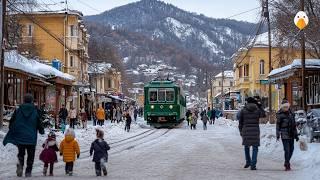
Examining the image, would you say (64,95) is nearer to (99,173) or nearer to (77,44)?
(77,44)

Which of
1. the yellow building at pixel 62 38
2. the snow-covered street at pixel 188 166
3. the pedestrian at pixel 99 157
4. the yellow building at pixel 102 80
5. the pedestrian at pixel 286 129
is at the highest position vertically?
the yellow building at pixel 62 38

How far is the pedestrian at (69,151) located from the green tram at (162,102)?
117 ft

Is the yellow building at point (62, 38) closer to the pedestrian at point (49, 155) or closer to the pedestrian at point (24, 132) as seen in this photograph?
the pedestrian at point (49, 155)

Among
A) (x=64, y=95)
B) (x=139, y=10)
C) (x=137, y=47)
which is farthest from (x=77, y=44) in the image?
(x=139, y=10)

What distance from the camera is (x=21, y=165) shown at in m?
13.2

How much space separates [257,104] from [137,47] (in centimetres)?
13214

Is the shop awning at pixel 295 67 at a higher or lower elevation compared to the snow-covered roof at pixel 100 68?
lower

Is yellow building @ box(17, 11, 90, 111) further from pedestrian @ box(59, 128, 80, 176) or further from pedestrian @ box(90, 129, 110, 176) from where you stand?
pedestrian @ box(90, 129, 110, 176)

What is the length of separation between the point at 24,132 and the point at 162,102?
36.8 metres

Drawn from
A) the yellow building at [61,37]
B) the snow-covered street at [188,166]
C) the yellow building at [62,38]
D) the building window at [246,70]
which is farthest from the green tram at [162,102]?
the building window at [246,70]

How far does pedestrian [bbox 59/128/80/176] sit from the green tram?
35620mm

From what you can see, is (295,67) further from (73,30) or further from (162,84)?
(73,30)

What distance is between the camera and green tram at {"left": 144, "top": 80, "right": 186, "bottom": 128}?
4975cm

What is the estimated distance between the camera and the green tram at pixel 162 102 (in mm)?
49750
